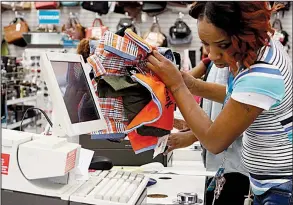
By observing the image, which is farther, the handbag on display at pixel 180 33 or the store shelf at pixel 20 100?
the handbag on display at pixel 180 33

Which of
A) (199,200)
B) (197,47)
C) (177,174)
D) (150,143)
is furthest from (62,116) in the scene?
(197,47)

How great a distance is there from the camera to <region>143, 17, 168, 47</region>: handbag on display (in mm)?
6715

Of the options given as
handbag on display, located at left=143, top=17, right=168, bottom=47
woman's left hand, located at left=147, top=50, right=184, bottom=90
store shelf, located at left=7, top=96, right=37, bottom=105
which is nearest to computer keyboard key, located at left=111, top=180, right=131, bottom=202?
woman's left hand, located at left=147, top=50, right=184, bottom=90

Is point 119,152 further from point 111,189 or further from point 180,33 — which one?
point 180,33

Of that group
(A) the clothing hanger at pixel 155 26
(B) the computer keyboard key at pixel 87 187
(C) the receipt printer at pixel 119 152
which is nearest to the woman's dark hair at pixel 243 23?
(B) the computer keyboard key at pixel 87 187

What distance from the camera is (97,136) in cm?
166

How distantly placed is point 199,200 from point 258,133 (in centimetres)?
44

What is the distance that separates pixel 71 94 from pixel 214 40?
52cm

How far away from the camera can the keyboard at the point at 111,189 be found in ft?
4.28

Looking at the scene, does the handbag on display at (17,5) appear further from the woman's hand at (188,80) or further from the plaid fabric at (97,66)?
the plaid fabric at (97,66)

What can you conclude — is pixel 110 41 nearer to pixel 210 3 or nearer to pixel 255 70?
pixel 210 3

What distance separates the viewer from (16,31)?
7391mm

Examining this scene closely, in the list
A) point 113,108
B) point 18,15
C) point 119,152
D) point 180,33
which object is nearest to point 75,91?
point 113,108

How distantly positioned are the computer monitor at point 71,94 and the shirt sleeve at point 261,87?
1.65 ft
